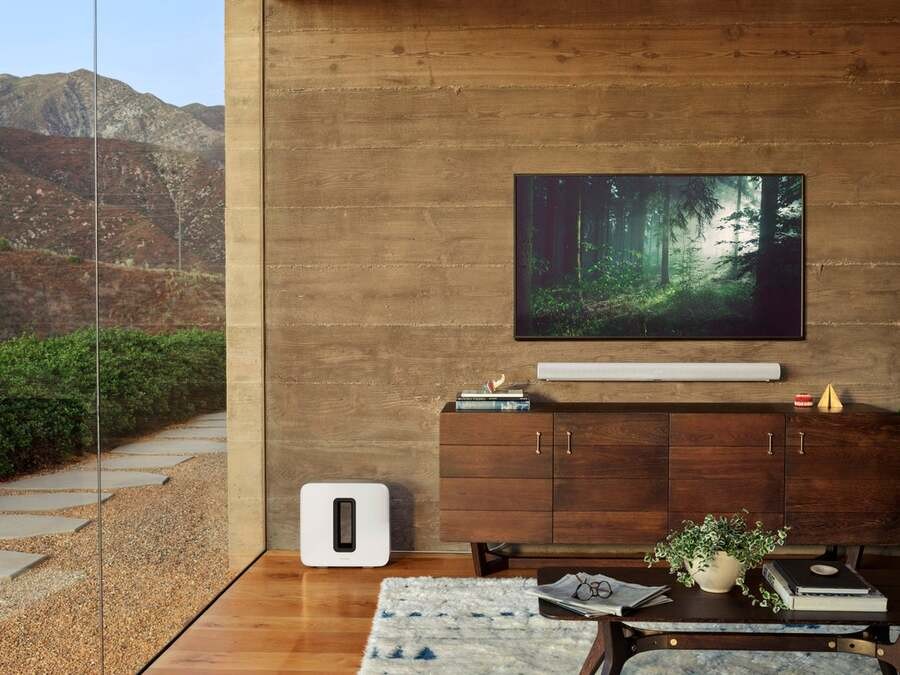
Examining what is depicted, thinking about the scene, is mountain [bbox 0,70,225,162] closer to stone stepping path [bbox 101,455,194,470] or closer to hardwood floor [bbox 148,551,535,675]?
stone stepping path [bbox 101,455,194,470]

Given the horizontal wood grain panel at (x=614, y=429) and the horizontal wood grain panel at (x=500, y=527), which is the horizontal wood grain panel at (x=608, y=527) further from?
the horizontal wood grain panel at (x=614, y=429)

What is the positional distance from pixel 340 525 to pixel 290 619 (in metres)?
0.80

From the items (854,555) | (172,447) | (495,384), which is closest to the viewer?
(172,447)

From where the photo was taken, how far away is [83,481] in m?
2.66

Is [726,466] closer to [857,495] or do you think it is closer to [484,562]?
[857,495]

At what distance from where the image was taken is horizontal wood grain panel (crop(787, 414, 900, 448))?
13.7 feet

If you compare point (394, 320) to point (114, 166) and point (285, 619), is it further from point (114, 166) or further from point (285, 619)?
point (114, 166)

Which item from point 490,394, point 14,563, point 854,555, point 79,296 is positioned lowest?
point 854,555

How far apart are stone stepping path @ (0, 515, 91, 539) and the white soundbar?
247cm

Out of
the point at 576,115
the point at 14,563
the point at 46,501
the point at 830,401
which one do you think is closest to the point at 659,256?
the point at 576,115

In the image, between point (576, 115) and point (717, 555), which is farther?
point (576, 115)

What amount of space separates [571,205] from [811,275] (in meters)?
1.18

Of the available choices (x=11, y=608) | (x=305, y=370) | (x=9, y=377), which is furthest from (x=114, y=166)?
(x=305, y=370)

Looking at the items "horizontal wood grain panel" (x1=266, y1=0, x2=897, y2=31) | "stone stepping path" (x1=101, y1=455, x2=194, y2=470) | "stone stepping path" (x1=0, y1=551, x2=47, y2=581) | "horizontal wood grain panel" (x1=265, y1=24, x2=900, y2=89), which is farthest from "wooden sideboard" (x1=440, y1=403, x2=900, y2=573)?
"stone stepping path" (x1=0, y1=551, x2=47, y2=581)
